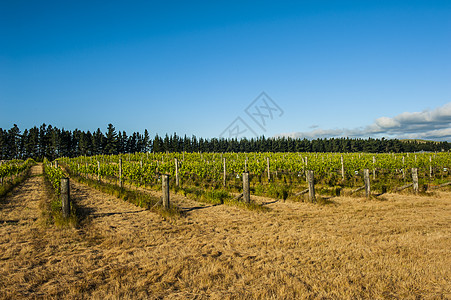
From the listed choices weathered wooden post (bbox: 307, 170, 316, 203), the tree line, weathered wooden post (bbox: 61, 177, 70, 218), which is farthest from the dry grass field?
the tree line

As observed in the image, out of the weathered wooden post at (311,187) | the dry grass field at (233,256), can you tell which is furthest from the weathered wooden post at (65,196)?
the weathered wooden post at (311,187)

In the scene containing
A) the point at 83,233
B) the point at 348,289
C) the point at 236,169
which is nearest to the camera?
the point at 348,289

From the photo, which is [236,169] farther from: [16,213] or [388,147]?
[388,147]

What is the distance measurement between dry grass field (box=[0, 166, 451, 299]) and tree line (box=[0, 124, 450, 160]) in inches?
2766

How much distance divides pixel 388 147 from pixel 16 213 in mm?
120826

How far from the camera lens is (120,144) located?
251 feet

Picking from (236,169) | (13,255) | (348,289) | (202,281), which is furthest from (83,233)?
(236,169)

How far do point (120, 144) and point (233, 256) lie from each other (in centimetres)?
7898

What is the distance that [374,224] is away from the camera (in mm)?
6734

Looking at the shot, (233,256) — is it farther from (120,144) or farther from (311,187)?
(120,144)

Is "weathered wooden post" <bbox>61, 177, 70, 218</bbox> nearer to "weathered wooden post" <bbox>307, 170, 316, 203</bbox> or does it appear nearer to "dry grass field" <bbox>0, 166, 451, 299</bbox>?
"dry grass field" <bbox>0, 166, 451, 299</bbox>

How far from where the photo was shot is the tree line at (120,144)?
69250 mm

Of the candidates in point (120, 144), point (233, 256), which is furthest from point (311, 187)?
point (120, 144)

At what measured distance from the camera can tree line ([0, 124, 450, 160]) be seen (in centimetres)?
6925
